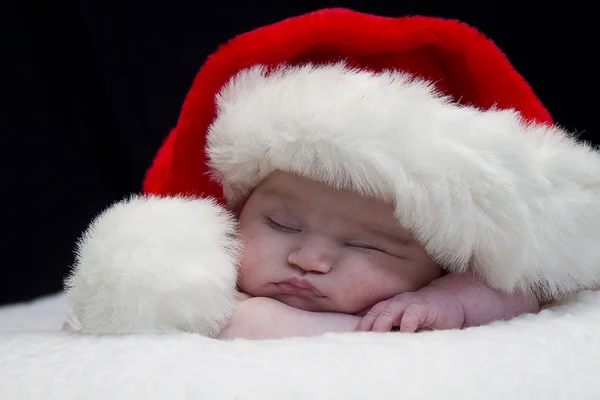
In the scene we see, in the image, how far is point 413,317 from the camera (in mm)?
766

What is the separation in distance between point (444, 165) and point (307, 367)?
→ 0.30 metres

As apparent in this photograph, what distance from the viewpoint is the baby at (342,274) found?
0.80 meters

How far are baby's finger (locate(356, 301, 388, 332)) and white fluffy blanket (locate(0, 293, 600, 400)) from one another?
3.9 inches

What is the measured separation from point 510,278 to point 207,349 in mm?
369

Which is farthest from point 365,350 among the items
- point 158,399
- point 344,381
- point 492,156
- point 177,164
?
point 177,164

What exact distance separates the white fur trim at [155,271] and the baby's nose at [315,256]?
0.08 m

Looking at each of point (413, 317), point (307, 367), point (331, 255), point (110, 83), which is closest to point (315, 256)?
point (331, 255)

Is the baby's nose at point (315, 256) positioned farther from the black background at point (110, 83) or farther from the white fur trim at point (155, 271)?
the black background at point (110, 83)

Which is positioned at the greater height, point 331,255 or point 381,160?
point 381,160

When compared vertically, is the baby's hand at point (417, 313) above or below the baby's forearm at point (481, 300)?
below

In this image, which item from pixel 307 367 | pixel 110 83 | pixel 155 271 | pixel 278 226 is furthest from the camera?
pixel 110 83

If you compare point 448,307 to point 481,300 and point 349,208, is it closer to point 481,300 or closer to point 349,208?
point 481,300

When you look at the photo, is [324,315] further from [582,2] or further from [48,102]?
[582,2]

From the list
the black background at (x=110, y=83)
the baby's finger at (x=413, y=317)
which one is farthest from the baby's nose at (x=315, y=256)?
the black background at (x=110, y=83)
